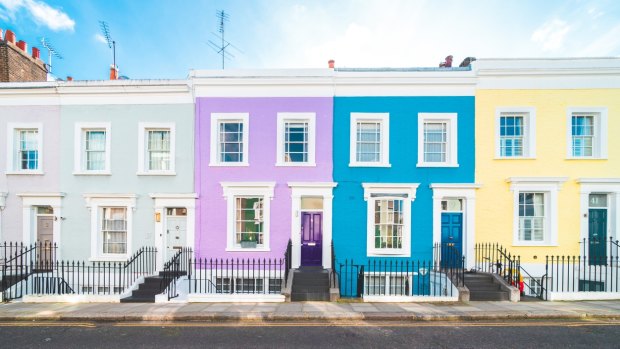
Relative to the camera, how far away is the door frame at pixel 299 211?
10930mm

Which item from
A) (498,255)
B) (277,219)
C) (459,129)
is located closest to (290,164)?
(277,219)

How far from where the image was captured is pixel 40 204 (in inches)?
450

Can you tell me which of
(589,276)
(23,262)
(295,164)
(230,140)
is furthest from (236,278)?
(589,276)

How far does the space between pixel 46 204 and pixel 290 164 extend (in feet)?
32.3

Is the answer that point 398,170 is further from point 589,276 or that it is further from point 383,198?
point 589,276

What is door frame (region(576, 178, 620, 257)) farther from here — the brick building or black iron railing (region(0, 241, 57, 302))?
the brick building

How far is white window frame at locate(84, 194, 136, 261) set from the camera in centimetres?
1123

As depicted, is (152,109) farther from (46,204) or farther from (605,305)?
(605,305)

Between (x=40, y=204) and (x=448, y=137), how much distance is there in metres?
16.4

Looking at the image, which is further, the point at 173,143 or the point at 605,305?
the point at 173,143

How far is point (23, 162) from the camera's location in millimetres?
11836

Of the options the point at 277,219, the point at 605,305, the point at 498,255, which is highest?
the point at 277,219

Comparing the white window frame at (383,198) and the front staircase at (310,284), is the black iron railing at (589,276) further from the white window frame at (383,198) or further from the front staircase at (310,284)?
the front staircase at (310,284)

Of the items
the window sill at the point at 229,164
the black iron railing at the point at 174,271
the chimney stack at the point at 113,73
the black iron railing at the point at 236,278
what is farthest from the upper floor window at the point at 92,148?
the black iron railing at the point at 236,278
